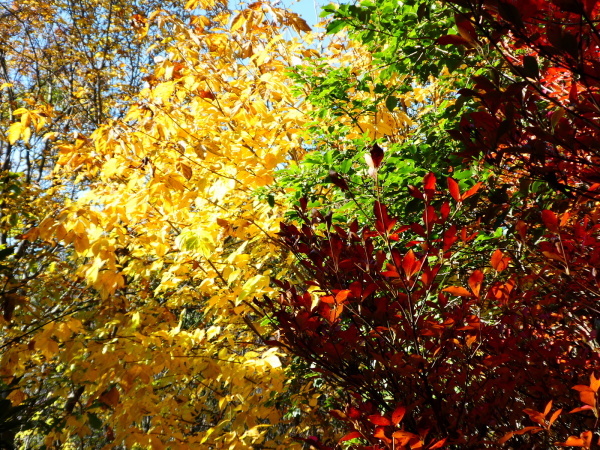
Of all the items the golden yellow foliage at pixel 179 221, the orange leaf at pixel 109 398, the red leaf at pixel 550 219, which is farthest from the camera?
the orange leaf at pixel 109 398

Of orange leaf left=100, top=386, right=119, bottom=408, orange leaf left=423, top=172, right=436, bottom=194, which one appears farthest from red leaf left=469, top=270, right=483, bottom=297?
orange leaf left=100, top=386, right=119, bottom=408

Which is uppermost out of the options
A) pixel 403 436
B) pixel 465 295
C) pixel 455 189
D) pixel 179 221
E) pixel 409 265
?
pixel 179 221

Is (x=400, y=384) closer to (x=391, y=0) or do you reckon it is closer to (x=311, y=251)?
(x=311, y=251)

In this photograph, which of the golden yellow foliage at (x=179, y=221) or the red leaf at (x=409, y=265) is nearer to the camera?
the red leaf at (x=409, y=265)

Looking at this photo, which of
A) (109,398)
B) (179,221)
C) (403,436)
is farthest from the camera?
(179,221)

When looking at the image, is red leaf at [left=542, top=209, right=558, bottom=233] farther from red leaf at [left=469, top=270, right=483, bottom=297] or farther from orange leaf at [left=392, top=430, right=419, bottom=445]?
orange leaf at [left=392, top=430, right=419, bottom=445]

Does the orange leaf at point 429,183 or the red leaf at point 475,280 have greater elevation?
the orange leaf at point 429,183

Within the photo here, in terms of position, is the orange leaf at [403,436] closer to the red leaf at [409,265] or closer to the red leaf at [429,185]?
the red leaf at [409,265]

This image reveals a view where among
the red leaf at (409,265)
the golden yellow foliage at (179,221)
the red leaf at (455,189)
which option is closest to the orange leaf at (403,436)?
the red leaf at (409,265)

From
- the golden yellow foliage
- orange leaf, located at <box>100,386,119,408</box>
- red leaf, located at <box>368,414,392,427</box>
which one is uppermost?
the golden yellow foliage

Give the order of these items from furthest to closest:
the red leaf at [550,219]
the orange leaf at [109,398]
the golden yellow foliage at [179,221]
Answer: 1. the orange leaf at [109,398]
2. the golden yellow foliage at [179,221]
3. the red leaf at [550,219]

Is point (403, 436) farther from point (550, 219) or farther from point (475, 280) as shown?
point (550, 219)

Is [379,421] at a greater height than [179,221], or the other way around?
[179,221]

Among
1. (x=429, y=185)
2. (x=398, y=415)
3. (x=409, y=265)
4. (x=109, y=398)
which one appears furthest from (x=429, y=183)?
(x=109, y=398)
